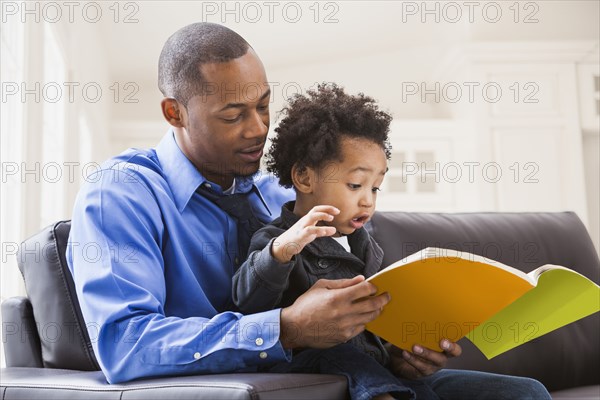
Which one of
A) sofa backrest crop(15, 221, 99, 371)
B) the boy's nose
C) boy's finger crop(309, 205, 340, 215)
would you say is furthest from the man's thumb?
sofa backrest crop(15, 221, 99, 371)

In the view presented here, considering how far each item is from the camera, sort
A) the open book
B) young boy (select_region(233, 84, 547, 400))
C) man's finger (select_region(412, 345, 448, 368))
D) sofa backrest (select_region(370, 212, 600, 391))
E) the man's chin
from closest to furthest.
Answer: the open book, young boy (select_region(233, 84, 547, 400)), man's finger (select_region(412, 345, 448, 368)), the man's chin, sofa backrest (select_region(370, 212, 600, 391))

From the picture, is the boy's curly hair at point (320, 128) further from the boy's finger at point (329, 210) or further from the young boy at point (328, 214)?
the boy's finger at point (329, 210)

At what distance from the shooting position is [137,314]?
1.19 m

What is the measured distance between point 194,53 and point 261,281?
0.55 metres

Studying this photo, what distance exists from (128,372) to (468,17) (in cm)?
483

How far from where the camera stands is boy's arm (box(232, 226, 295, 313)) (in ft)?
3.82

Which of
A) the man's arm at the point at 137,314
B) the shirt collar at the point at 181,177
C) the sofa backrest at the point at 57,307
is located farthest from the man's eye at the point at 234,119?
the sofa backrest at the point at 57,307

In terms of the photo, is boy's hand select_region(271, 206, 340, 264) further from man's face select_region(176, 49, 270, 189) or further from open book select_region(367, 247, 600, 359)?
man's face select_region(176, 49, 270, 189)

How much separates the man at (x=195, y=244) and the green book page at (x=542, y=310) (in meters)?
0.07

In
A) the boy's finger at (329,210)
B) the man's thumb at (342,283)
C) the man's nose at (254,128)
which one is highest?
the man's nose at (254,128)

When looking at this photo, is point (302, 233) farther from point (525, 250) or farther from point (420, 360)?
point (525, 250)

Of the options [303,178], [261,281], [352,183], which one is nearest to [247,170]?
[303,178]

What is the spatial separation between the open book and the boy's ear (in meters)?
0.30

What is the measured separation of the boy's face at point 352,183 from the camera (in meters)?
1.35
